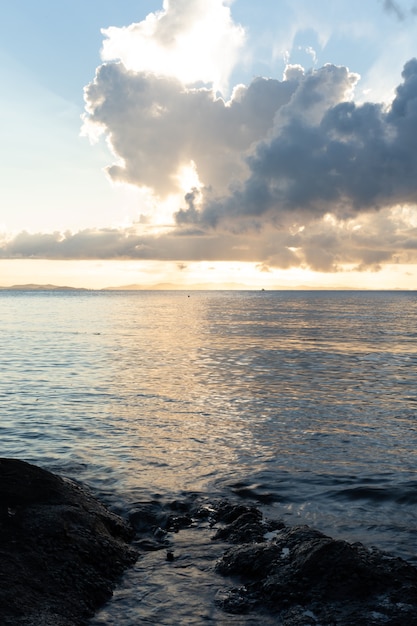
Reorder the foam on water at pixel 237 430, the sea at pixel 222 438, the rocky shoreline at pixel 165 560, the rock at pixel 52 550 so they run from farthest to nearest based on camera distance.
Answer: the foam on water at pixel 237 430, the sea at pixel 222 438, the rocky shoreline at pixel 165 560, the rock at pixel 52 550

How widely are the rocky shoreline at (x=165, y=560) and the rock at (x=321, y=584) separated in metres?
0.02

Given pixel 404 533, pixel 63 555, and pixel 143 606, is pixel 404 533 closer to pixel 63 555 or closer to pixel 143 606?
pixel 143 606

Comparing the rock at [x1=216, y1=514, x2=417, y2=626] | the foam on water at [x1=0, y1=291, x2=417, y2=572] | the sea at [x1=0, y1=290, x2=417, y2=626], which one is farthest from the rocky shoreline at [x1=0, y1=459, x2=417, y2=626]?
the foam on water at [x1=0, y1=291, x2=417, y2=572]

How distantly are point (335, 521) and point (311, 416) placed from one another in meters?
12.4

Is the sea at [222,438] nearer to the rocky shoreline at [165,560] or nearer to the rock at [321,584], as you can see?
the rocky shoreline at [165,560]

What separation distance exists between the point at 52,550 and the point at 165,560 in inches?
103

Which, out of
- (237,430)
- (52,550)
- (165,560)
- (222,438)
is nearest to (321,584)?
(165,560)

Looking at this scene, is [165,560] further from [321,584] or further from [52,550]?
[321,584]

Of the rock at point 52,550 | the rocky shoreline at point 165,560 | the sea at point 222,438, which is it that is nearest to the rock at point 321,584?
the rocky shoreline at point 165,560

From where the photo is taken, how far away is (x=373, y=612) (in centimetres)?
845

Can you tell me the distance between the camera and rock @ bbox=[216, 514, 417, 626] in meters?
8.52

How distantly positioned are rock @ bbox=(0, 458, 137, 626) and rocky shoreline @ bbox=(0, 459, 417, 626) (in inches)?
0.8

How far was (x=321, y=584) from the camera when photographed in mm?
9258

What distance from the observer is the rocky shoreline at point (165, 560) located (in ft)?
27.9
